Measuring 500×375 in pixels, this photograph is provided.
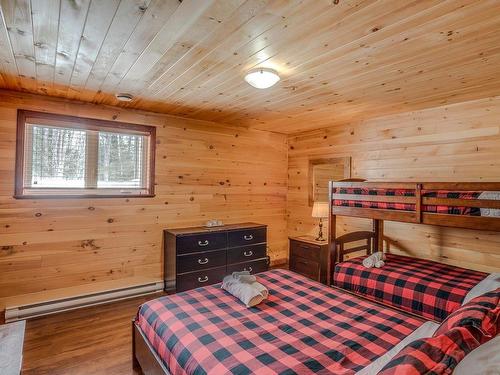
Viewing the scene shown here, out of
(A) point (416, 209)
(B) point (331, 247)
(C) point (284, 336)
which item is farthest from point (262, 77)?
(B) point (331, 247)

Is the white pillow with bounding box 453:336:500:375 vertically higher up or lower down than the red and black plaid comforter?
lower down

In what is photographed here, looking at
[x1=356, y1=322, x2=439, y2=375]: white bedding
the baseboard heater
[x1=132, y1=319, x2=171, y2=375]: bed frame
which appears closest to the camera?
[x1=356, y1=322, x2=439, y2=375]: white bedding

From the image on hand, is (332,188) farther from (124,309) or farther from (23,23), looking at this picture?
(23,23)

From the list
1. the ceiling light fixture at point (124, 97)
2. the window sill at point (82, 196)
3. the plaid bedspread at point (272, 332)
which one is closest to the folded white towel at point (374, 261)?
the plaid bedspread at point (272, 332)

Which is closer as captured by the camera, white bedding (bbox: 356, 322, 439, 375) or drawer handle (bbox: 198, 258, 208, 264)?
white bedding (bbox: 356, 322, 439, 375)

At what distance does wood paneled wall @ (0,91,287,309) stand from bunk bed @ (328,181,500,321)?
1.76m

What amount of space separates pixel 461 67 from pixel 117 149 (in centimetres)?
352

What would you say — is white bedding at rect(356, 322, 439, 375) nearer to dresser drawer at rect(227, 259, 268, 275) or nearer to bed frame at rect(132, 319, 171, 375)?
bed frame at rect(132, 319, 171, 375)

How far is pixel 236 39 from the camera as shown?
1.84 metres

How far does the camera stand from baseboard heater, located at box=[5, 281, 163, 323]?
290 centimetres

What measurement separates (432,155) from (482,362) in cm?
298

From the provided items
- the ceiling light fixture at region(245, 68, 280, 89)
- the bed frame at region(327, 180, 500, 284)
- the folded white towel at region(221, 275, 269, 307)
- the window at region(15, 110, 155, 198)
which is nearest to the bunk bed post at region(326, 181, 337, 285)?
the bed frame at region(327, 180, 500, 284)

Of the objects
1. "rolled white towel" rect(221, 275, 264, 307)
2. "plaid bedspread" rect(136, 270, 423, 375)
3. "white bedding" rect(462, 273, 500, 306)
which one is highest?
"white bedding" rect(462, 273, 500, 306)

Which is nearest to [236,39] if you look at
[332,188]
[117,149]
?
[332,188]
